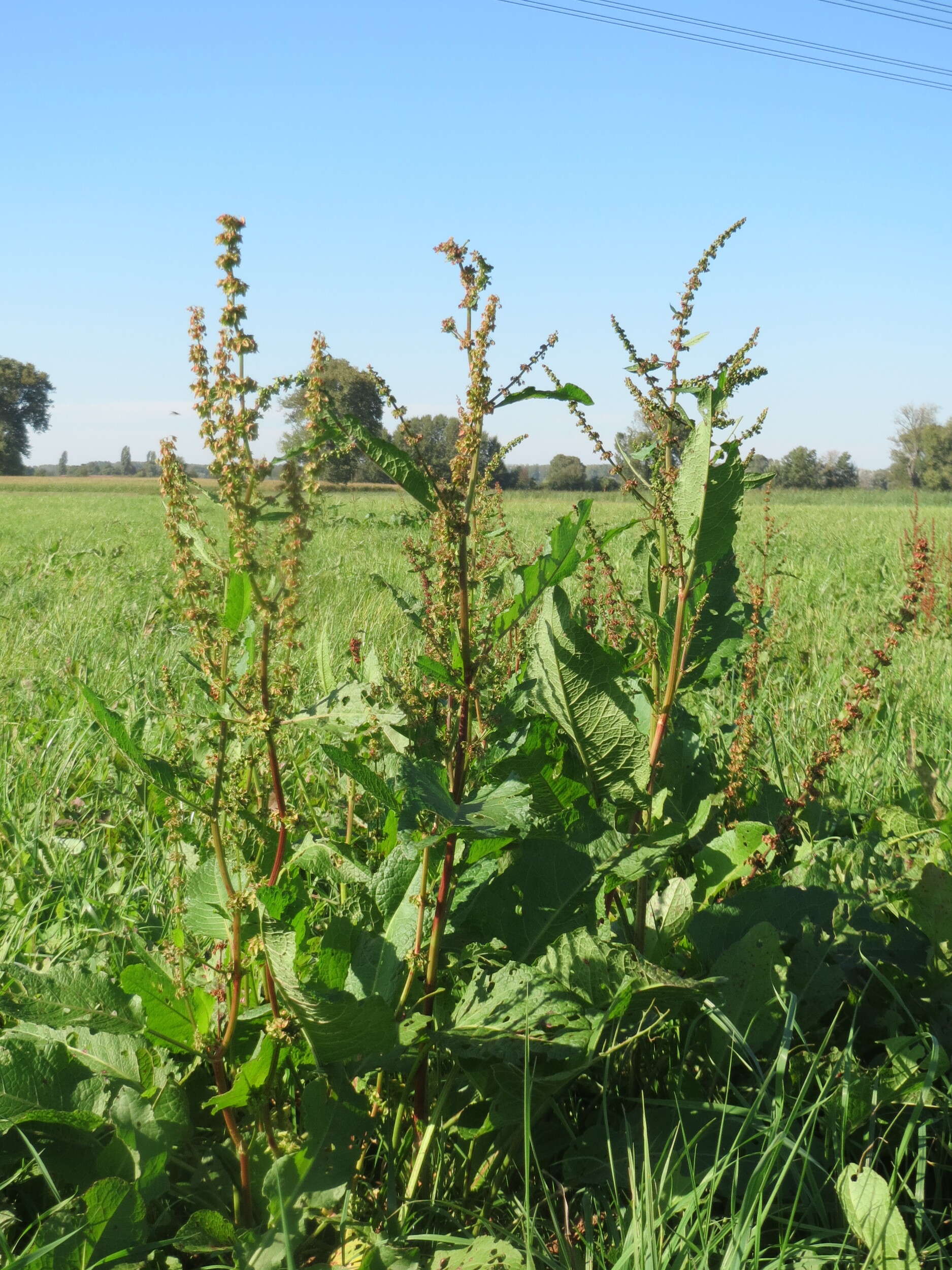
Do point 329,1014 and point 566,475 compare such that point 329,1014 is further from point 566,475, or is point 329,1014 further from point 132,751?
point 566,475

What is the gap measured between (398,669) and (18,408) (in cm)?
10467

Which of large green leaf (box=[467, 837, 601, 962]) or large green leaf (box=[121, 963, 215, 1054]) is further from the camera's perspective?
large green leaf (box=[467, 837, 601, 962])

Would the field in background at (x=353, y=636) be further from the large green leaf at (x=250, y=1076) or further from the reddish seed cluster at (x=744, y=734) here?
the large green leaf at (x=250, y=1076)

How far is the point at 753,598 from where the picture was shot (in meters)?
2.26

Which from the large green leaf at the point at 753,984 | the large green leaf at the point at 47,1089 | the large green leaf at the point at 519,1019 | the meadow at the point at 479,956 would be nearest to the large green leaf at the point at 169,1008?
the meadow at the point at 479,956

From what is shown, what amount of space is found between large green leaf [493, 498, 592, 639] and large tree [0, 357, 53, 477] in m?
101

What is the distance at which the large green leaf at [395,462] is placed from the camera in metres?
1.21

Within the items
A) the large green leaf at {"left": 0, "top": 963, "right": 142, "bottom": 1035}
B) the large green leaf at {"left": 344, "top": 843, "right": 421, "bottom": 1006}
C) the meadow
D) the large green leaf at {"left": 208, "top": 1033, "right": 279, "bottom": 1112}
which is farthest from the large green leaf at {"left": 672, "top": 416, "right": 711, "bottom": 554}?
the large green leaf at {"left": 0, "top": 963, "right": 142, "bottom": 1035}

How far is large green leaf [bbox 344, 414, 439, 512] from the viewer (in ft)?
3.97

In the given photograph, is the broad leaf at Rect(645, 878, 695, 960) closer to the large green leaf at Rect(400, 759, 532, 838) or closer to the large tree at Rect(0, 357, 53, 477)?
the large green leaf at Rect(400, 759, 532, 838)

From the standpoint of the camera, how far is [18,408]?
3733 inches

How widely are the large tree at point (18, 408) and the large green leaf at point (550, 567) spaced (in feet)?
332

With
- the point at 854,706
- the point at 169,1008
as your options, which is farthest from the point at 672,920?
the point at 169,1008

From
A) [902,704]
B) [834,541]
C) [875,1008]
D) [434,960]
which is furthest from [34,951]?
[834,541]
